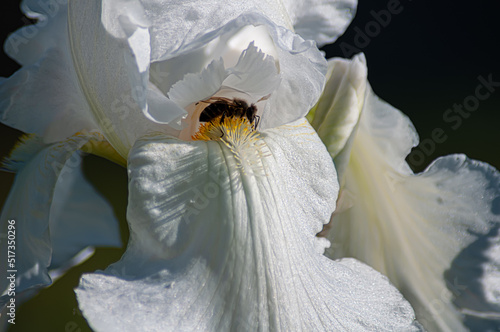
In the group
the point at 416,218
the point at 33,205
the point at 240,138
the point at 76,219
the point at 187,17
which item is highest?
the point at 187,17

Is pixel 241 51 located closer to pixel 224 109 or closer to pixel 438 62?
pixel 224 109

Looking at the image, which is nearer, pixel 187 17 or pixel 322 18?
pixel 187 17

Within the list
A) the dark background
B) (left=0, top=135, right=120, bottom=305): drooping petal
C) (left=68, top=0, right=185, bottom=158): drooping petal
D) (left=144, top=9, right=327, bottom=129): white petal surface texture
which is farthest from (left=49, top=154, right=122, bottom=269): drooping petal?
the dark background

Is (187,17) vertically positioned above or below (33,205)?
above

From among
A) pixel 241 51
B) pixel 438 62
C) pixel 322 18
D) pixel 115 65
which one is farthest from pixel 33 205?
pixel 438 62

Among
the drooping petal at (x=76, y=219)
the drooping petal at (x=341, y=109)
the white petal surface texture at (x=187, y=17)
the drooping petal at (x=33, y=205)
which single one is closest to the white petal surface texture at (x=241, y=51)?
the white petal surface texture at (x=187, y=17)
